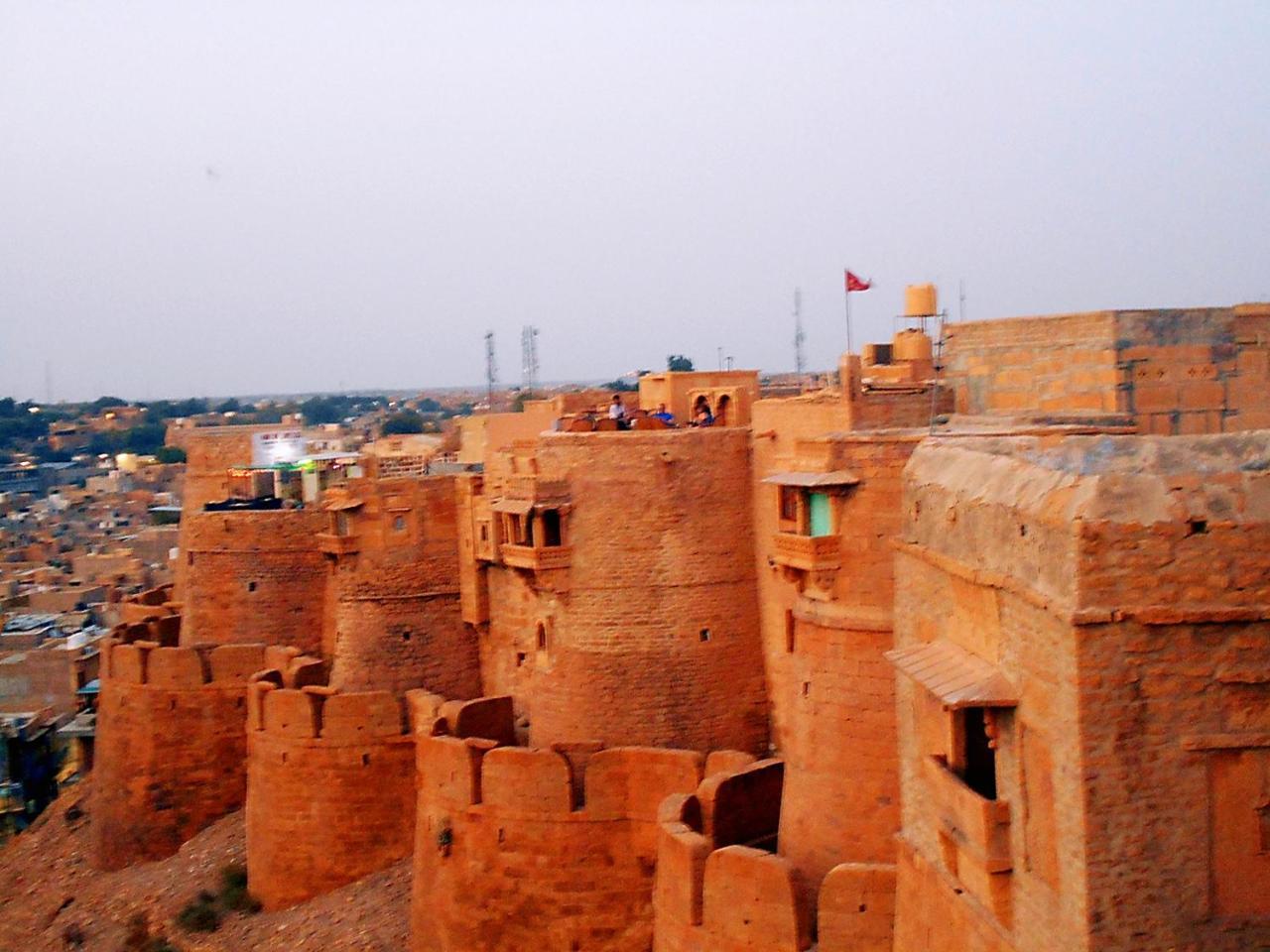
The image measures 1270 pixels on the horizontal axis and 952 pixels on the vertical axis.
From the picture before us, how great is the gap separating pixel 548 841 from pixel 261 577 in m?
7.54

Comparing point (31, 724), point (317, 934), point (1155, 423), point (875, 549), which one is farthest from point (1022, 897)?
point (31, 724)

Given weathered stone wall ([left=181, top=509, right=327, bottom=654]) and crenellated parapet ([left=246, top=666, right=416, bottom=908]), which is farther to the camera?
weathered stone wall ([left=181, top=509, right=327, bottom=654])

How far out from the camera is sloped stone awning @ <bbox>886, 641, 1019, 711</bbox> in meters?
7.50

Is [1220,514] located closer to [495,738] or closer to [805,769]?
[805,769]

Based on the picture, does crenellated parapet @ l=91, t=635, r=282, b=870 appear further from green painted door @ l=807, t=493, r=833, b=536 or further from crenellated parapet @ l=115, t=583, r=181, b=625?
green painted door @ l=807, t=493, r=833, b=536

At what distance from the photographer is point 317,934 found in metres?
16.1

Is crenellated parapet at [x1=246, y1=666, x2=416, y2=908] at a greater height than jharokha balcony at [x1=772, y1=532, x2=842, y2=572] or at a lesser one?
lesser

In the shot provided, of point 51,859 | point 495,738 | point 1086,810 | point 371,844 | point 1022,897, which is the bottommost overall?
point 51,859

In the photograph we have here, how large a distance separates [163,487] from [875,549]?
52642 mm

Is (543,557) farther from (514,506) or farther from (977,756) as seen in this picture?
(977,756)

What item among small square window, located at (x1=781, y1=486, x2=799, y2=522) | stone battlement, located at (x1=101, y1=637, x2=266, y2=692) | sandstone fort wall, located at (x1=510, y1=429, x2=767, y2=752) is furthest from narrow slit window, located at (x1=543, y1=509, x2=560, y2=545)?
stone battlement, located at (x1=101, y1=637, x2=266, y2=692)

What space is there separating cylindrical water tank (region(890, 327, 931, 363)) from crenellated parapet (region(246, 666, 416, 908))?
735 cm

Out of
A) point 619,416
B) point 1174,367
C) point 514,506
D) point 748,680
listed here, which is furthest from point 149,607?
point 1174,367

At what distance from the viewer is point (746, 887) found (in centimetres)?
1180
